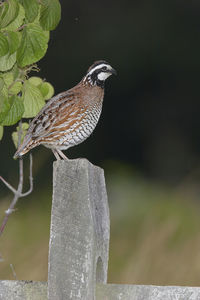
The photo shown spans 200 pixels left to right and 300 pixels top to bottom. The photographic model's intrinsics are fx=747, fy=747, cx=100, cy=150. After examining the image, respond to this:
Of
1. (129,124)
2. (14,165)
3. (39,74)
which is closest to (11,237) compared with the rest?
(14,165)

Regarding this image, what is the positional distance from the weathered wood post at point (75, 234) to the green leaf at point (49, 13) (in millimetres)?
523

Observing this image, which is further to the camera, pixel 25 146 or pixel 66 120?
pixel 66 120

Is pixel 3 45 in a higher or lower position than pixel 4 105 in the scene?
higher

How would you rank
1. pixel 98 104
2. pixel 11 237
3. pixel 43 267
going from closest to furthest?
pixel 98 104
pixel 43 267
pixel 11 237

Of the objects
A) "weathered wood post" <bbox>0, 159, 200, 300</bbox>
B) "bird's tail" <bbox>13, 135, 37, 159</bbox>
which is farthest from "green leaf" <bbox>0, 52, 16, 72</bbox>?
"bird's tail" <bbox>13, 135, 37, 159</bbox>

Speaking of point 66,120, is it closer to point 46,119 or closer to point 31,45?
point 46,119

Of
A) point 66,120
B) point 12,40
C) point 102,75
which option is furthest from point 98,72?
point 12,40

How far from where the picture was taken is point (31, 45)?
2.48 metres

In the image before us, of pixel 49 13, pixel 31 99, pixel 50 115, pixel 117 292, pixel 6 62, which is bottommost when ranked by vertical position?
pixel 117 292

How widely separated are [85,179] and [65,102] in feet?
3.49

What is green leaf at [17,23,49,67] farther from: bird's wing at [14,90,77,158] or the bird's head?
the bird's head

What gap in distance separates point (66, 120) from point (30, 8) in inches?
33.5

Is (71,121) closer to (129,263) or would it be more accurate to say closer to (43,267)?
(43,267)

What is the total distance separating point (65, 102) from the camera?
3244 mm
